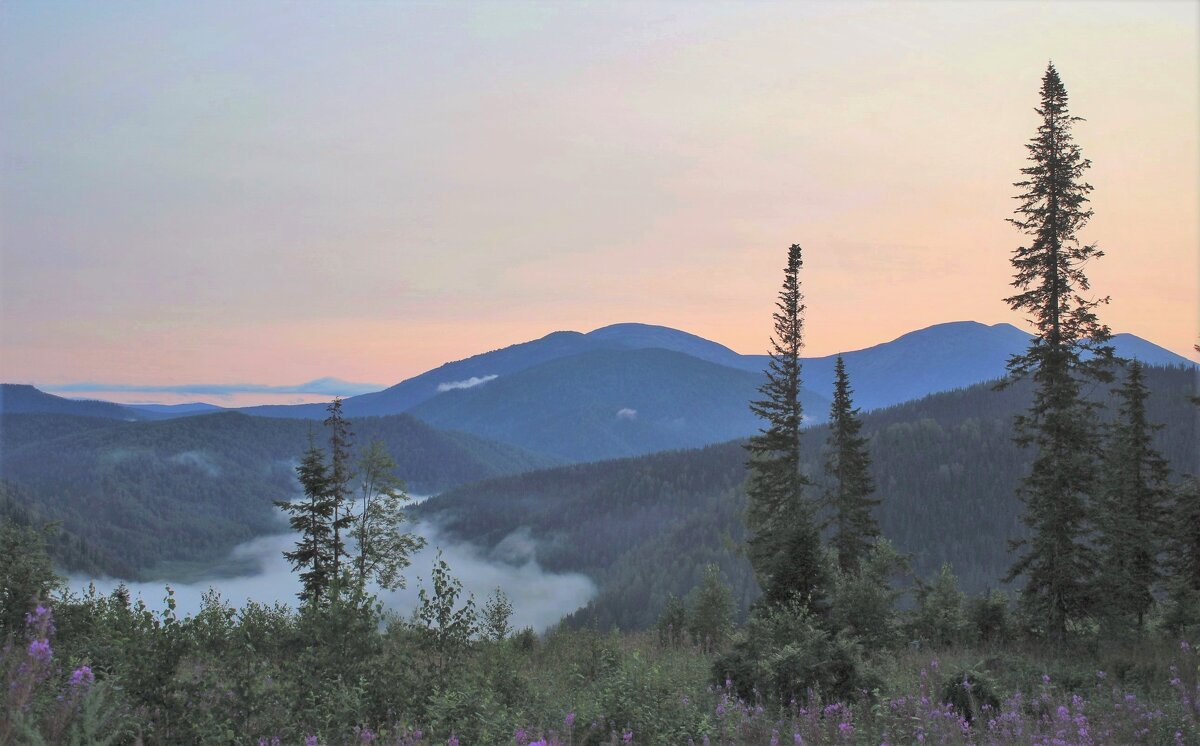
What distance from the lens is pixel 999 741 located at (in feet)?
19.6

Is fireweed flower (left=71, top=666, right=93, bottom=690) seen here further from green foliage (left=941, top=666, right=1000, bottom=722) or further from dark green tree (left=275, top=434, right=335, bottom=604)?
dark green tree (left=275, top=434, right=335, bottom=604)

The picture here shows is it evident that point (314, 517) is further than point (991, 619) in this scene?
Yes

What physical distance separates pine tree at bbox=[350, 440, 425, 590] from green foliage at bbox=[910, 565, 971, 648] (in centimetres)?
2638

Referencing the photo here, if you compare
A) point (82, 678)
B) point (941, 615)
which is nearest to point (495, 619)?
point (82, 678)

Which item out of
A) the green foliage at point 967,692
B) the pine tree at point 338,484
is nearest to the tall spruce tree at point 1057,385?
the green foliage at point 967,692

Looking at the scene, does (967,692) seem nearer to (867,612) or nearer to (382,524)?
(867,612)

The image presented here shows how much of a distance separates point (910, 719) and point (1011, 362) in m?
16.4

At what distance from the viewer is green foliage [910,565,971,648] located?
20003 millimetres

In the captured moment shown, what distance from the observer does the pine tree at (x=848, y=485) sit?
31453 mm

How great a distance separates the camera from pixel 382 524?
42.2 metres

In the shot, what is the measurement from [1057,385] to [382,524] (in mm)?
34475

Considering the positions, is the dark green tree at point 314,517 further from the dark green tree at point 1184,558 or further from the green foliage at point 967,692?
the dark green tree at point 1184,558

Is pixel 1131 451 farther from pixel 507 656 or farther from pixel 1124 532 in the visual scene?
pixel 507 656

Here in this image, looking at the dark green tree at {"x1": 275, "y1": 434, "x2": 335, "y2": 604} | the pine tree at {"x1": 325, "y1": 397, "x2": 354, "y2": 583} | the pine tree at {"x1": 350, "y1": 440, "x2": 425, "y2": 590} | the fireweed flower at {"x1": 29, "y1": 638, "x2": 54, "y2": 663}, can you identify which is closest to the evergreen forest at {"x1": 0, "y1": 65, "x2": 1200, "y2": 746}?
the fireweed flower at {"x1": 29, "y1": 638, "x2": 54, "y2": 663}
